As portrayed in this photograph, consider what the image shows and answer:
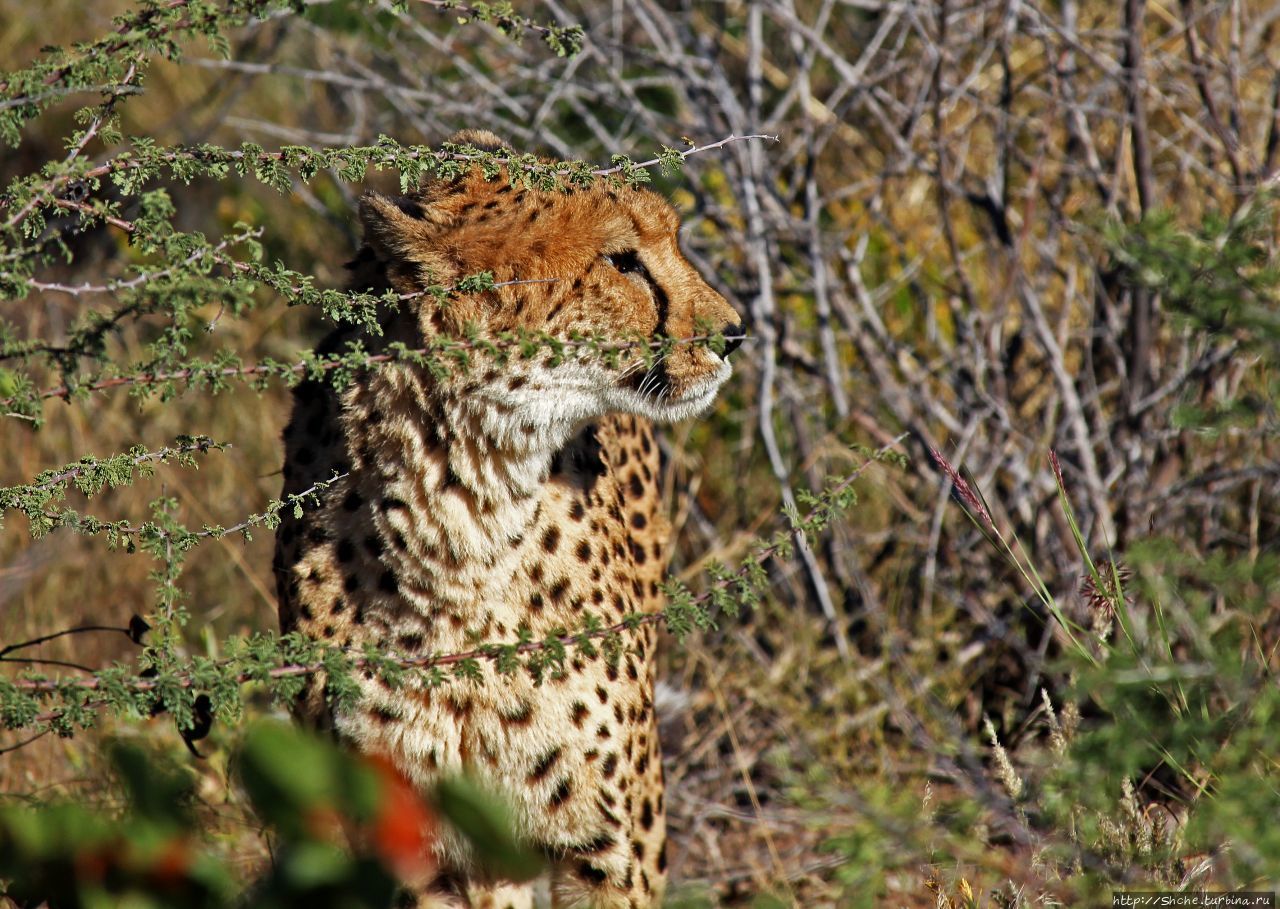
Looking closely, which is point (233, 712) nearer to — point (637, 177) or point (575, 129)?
point (637, 177)

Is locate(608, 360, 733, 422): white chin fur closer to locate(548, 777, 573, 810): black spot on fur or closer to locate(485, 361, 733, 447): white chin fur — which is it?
locate(485, 361, 733, 447): white chin fur

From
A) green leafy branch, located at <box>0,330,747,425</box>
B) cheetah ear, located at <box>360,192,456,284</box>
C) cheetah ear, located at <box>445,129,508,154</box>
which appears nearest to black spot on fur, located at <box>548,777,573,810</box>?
green leafy branch, located at <box>0,330,747,425</box>

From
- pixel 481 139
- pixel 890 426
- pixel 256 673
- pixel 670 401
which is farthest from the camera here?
pixel 890 426

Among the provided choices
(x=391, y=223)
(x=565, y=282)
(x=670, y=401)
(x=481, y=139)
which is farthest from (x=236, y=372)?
(x=481, y=139)

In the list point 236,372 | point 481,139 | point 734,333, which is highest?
point 481,139

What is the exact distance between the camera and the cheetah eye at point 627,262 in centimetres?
239

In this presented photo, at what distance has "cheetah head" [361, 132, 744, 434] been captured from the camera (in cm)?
226

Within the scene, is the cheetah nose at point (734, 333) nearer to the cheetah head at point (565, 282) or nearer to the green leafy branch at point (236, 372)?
the cheetah head at point (565, 282)

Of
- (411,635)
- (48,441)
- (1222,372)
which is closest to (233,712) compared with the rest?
(411,635)

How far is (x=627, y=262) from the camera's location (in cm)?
240

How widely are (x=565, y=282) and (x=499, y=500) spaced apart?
0.37 m

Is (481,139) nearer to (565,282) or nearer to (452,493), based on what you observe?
(565,282)

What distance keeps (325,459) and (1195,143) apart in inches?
92.8

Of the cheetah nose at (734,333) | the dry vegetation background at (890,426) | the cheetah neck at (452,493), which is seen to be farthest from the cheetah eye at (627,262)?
the dry vegetation background at (890,426)
